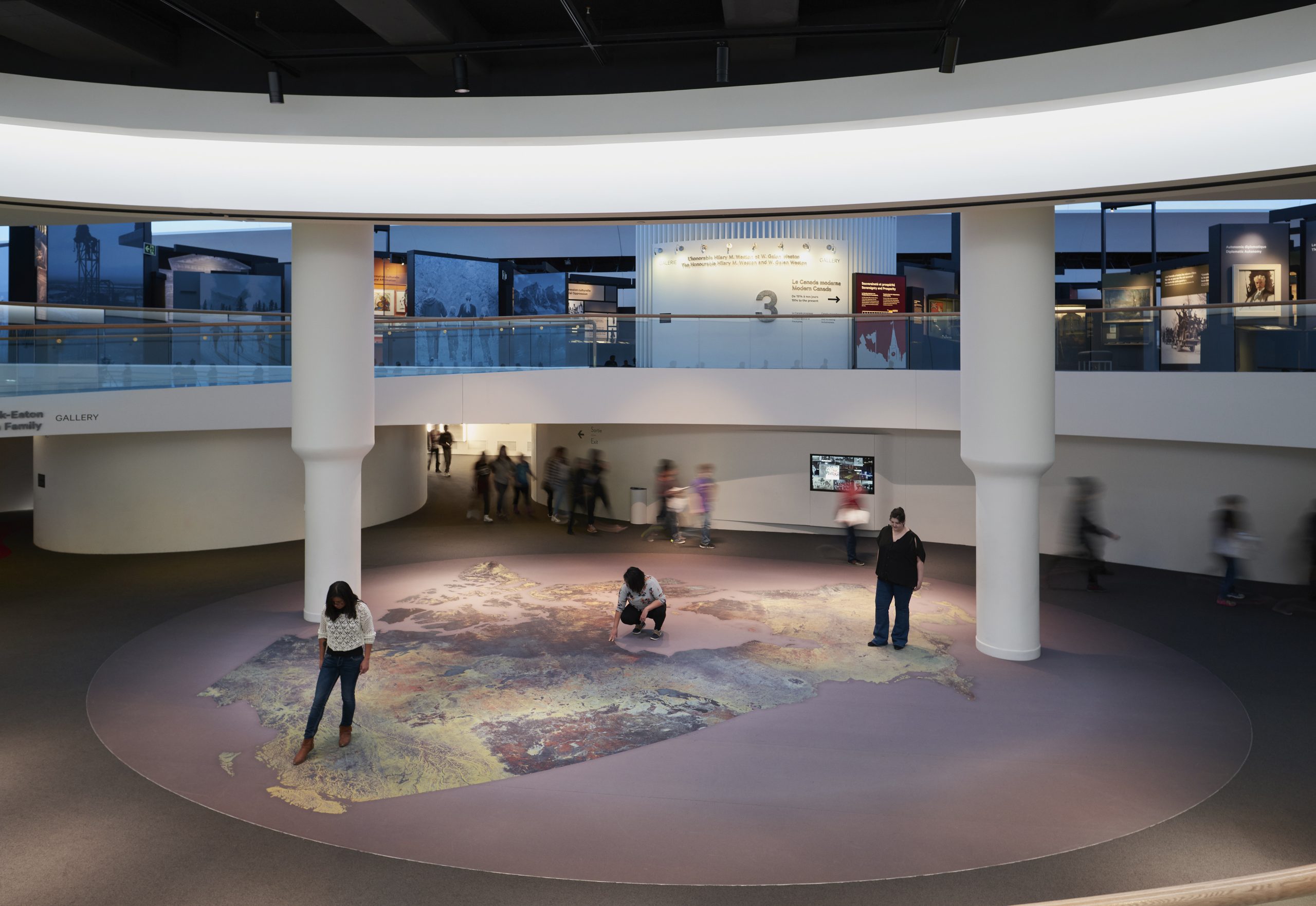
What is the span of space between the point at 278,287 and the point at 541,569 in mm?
11726

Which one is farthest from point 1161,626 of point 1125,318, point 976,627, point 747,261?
point 747,261

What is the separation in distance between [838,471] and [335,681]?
12.0 metres

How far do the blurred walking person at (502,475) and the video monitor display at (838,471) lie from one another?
20.5ft

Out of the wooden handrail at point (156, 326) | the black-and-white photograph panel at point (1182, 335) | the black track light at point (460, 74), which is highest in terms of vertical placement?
the black track light at point (460, 74)

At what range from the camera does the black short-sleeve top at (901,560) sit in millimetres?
9766

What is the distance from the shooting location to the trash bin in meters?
18.9

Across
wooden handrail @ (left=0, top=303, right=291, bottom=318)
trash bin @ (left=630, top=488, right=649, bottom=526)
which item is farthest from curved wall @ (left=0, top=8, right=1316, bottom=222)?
trash bin @ (left=630, top=488, right=649, bottom=526)

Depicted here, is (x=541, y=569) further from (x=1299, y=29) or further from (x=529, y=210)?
(x=1299, y=29)

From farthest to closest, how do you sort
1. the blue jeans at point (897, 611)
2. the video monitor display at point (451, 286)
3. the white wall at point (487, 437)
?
the white wall at point (487, 437) < the video monitor display at point (451, 286) < the blue jeans at point (897, 611)

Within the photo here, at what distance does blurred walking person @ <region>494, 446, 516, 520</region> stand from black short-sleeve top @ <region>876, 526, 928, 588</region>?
10623 mm

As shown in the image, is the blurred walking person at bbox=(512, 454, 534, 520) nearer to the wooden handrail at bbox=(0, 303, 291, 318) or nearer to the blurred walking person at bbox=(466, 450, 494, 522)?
the blurred walking person at bbox=(466, 450, 494, 522)

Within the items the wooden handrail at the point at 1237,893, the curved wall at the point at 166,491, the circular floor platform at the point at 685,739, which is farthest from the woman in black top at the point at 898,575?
the curved wall at the point at 166,491

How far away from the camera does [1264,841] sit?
579 centimetres

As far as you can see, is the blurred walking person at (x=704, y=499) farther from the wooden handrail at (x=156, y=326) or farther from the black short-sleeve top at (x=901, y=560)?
the wooden handrail at (x=156, y=326)
